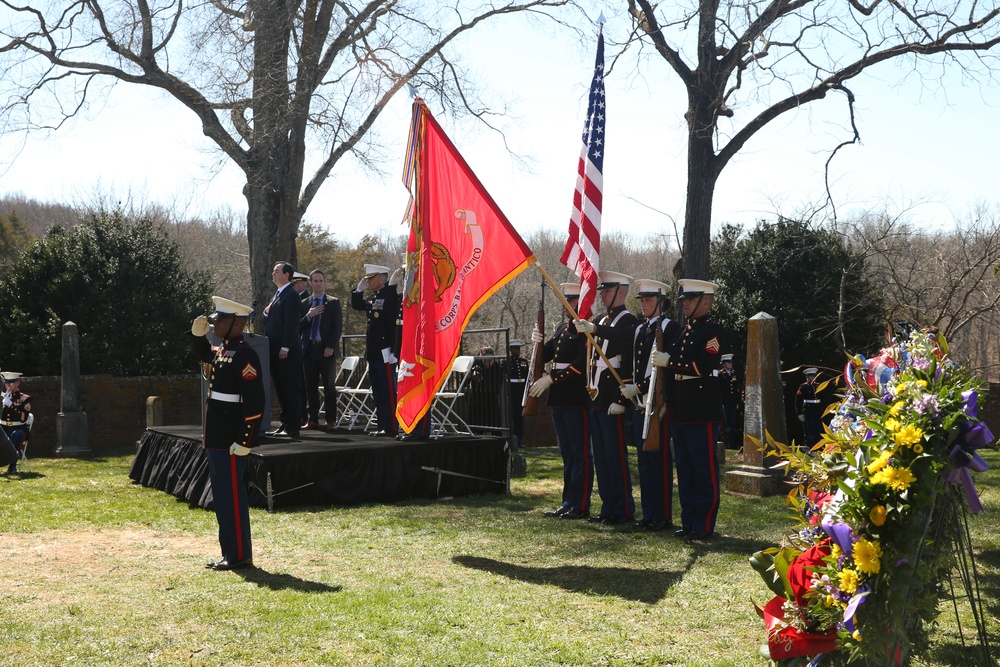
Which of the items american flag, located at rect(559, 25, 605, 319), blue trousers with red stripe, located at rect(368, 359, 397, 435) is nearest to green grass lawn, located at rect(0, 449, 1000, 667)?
blue trousers with red stripe, located at rect(368, 359, 397, 435)

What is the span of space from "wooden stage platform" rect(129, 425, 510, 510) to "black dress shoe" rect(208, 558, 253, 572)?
2.44 meters

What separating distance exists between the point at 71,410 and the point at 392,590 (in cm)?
1244

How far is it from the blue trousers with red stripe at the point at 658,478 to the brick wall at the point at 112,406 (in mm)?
11712

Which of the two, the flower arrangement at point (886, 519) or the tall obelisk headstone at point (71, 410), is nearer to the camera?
the flower arrangement at point (886, 519)

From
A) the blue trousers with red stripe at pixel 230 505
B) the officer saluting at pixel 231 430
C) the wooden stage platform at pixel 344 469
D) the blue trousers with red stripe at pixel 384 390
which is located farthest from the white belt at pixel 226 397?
the blue trousers with red stripe at pixel 384 390

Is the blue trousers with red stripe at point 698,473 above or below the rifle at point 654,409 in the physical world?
below

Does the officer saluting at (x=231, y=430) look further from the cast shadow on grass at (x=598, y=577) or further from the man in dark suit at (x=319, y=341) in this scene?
the man in dark suit at (x=319, y=341)

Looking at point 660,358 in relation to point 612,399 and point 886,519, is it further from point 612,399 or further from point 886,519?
point 886,519

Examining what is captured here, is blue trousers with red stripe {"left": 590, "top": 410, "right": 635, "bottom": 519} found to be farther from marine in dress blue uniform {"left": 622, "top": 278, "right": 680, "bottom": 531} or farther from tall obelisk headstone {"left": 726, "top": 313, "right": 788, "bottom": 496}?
tall obelisk headstone {"left": 726, "top": 313, "right": 788, "bottom": 496}

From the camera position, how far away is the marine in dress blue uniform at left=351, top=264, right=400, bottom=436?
10.7m

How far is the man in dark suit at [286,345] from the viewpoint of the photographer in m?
10.8

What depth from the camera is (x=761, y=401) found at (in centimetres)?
1066

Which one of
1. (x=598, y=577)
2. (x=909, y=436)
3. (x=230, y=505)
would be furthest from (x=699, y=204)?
(x=909, y=436)

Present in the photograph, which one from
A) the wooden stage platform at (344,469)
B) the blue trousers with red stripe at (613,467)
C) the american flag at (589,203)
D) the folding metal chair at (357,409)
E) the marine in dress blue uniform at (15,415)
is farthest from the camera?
the marine in dress blue uniform at (15,415)
